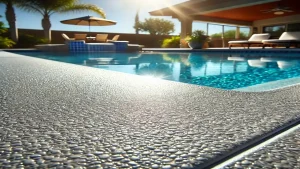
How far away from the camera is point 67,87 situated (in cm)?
213

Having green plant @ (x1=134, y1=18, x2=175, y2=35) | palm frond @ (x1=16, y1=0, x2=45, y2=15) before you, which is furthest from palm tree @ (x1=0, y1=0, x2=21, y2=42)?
green plant @ (x1=134, y1=18, x2=175, y2=35)

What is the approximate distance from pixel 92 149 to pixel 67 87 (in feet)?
4.71

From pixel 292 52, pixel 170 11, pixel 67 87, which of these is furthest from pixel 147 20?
pixel 67 87

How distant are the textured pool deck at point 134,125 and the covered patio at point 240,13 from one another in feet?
41.4

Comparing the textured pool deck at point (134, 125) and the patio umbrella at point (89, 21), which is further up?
the patio umbrella at point (89, 21)

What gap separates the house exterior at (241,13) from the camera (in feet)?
44.1

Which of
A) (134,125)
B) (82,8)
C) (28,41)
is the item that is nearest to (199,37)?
(82,8)

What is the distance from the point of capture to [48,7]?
16.3 metres

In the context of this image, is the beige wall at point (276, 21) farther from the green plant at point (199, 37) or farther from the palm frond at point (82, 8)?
the palm frond at point (82, 8)

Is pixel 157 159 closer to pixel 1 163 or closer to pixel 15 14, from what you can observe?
pixel 1 163

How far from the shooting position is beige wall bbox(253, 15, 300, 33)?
1680cm

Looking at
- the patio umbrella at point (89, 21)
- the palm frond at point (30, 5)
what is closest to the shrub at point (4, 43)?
the palm frond at point (30, 5)

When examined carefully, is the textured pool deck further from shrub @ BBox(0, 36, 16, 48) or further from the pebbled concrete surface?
shrub @ BBox(0, 36, 16, 48)

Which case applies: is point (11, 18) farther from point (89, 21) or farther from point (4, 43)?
point (89, 21)
